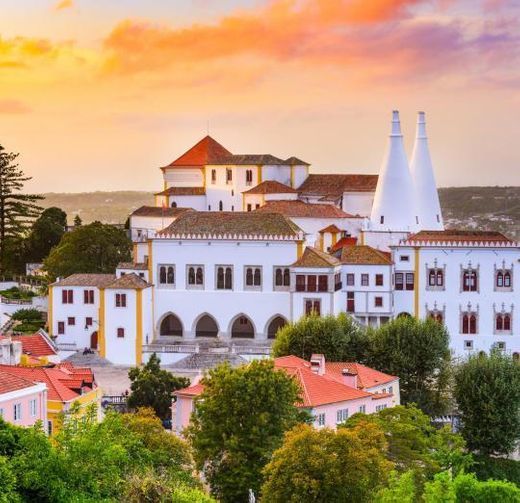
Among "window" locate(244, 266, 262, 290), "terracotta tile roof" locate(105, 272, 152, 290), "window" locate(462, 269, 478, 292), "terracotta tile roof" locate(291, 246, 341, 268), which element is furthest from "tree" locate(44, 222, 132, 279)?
"window" locate(462, 269, 478, 292)

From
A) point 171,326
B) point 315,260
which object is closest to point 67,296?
point 171,326

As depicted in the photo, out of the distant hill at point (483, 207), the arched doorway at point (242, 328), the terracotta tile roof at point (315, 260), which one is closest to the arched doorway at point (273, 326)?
the arched doorway at point (242, 328)

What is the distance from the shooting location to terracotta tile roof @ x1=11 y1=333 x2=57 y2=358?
53031 millimetres

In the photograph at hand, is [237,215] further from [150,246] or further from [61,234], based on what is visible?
[61,234]

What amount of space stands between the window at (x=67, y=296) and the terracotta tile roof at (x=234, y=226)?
16.1 feet

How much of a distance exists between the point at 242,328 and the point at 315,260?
17.8ft

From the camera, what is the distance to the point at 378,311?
65938 mm

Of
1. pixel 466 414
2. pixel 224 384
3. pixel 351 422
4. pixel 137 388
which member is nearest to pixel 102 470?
pixel 224 384

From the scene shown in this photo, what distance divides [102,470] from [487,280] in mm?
39516

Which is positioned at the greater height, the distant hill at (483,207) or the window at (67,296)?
the distant hill at (483,207)

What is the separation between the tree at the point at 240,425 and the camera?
36.4 meters

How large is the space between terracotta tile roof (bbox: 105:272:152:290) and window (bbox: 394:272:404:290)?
11180 mm

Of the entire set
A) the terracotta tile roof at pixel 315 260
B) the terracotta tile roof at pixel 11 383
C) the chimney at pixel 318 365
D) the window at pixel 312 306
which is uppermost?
the terracotta tile roof at pixel 315 260

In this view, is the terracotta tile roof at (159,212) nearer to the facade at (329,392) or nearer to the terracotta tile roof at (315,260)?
the terracotta tile roof at (315,260)
